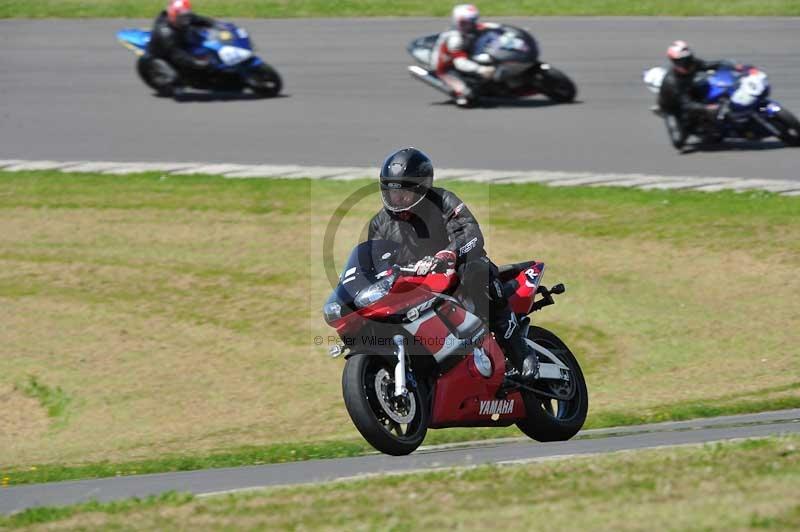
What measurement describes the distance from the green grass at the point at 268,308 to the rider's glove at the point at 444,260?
74.3 inches

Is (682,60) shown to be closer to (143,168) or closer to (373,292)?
(143,168)

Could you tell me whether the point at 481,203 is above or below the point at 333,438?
above

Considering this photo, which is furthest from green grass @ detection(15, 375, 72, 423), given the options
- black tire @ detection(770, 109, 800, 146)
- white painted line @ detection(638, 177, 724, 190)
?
black tire @ detection(770, 109, 800, 146)

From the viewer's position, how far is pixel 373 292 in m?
7.79

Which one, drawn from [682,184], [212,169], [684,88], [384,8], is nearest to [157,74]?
[212,169]

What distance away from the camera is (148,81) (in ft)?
76.3

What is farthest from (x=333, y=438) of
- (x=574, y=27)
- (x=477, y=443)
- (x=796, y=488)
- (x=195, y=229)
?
(x=574, y=27)

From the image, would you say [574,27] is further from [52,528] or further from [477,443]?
[52,528]

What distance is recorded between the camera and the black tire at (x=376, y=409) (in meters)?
7.60

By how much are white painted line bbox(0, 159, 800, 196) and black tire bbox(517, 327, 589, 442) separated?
8295mm

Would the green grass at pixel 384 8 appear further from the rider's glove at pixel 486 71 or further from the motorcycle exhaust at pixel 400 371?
the motorcycle exhaust at pixel 400 371

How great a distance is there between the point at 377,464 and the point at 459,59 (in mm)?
14491

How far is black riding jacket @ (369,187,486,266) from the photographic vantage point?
328 inches

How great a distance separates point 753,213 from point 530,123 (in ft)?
19.2
